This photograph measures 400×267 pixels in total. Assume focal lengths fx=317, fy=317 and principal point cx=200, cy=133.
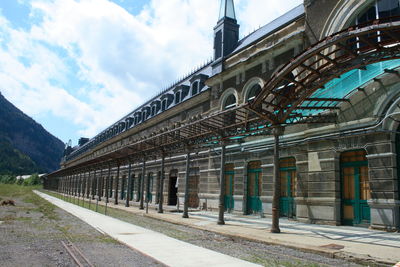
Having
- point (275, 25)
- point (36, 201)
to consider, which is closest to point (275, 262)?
point (275, 25)

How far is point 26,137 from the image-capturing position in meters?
181

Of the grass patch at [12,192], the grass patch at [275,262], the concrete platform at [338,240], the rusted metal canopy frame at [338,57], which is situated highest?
the rusted metal canopy frame at [338,57]

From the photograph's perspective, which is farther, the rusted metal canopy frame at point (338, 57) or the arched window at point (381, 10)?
the arched window at point (381, 10)

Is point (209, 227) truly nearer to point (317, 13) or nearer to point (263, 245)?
point (263, 245)

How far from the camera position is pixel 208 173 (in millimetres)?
22516

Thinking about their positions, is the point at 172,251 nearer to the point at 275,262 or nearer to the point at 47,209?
the point at 275,262

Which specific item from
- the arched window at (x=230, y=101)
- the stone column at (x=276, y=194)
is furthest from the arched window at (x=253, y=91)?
the stone column at (x=276, y=194)

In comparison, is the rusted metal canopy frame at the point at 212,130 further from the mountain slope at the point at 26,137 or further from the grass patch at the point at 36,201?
the mountain slope at the point at 26,137

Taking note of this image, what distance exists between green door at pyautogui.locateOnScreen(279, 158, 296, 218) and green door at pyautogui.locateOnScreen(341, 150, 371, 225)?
2813 millimetres

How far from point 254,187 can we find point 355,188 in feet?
21.3

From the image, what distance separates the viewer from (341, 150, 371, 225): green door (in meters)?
12.7

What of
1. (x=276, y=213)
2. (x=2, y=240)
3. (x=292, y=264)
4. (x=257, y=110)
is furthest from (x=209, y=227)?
(x=2, y=240)

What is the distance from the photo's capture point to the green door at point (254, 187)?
60.0 ft

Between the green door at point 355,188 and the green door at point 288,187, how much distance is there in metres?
2.81
